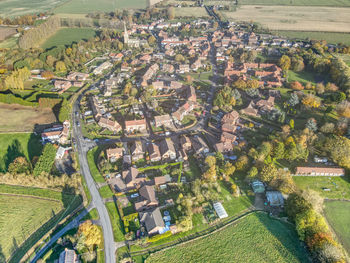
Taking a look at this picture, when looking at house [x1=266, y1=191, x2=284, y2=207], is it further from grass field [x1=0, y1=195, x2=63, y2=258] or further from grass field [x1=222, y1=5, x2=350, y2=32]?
grass field [x1=222, y1=5, x2=350, y2=32]

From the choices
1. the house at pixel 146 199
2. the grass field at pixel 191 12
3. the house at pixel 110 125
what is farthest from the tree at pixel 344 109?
the grass field at pixel 191 12

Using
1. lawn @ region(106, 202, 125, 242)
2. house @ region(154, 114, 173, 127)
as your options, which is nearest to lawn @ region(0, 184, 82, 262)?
lawn @ region(106, 202, 125, 242)

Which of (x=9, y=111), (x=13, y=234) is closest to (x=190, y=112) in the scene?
(x=13, y=234)

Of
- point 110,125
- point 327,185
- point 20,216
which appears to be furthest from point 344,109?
point 20,216

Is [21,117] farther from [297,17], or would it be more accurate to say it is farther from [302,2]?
[302,2]

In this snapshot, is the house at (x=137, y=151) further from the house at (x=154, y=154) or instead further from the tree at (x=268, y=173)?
the tree at (x=268, y=173)
